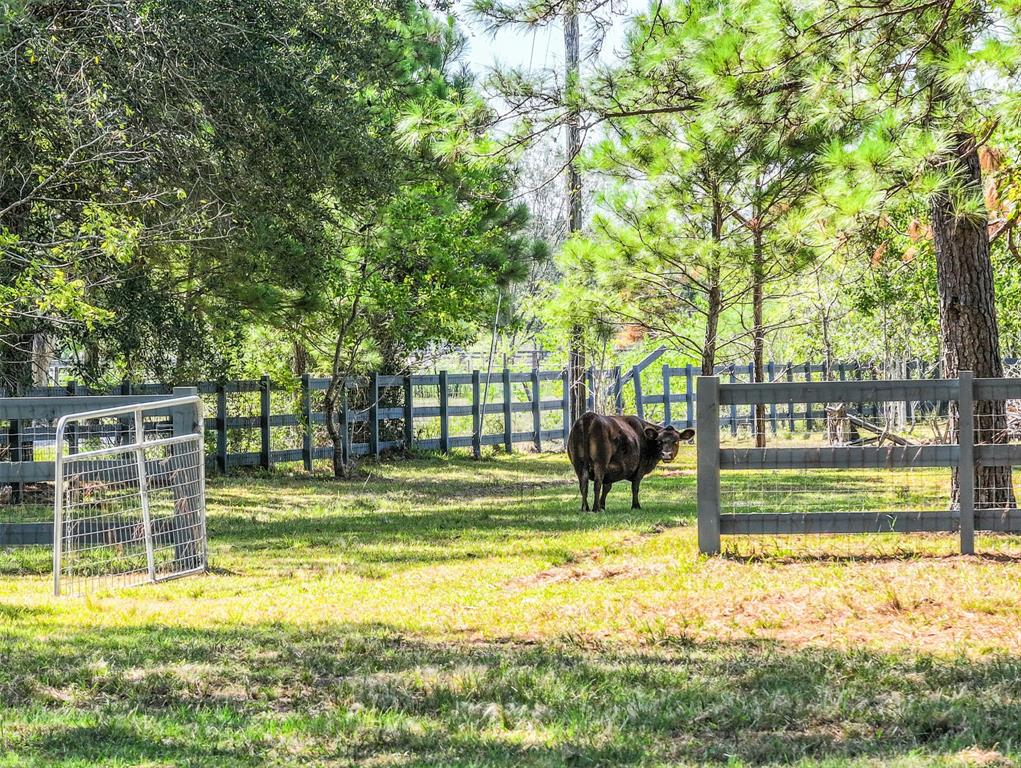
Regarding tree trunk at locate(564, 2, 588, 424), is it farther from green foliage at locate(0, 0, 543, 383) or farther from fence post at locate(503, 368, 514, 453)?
fence post at locate(503, 368, 514, 453)

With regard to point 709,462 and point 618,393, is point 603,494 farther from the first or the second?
point 618,393

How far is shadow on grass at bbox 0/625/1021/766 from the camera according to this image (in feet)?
14.3

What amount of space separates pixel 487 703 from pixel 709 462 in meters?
4.17

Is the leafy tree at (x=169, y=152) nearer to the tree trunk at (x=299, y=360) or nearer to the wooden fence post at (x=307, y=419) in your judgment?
the wooden fence post at (x=307, y=419)

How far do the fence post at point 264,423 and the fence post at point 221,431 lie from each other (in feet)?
2.25

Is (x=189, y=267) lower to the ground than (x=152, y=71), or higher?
lower

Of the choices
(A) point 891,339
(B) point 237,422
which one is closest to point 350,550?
(B) point 237,422

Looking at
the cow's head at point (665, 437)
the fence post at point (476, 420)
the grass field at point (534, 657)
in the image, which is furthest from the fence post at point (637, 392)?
the grass field at point (534, 657)

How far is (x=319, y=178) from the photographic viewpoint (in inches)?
592

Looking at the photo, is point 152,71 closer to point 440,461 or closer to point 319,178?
point 319,178

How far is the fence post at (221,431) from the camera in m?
19.2

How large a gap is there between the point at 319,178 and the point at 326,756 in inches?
454

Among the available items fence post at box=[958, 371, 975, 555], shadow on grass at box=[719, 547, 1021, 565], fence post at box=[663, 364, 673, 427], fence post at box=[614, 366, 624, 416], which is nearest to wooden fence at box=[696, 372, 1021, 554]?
fence post at box=[958, 371, 975, 555]

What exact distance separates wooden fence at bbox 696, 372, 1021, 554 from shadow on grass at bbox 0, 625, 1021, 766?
2.71 m
